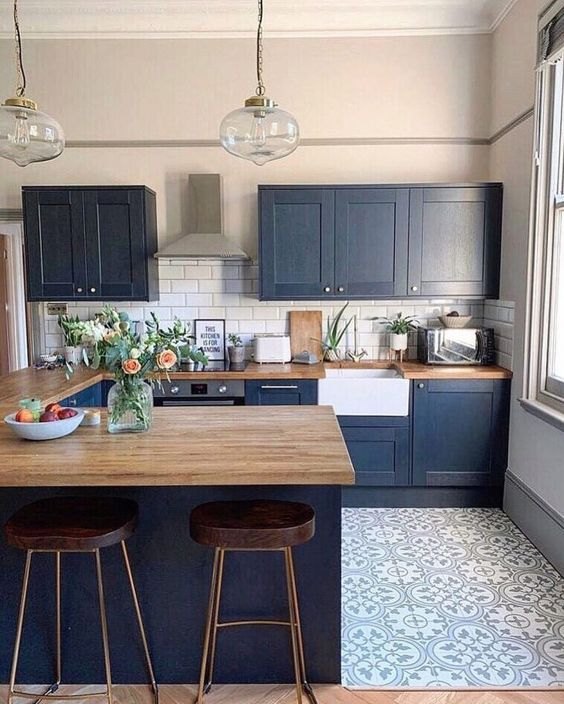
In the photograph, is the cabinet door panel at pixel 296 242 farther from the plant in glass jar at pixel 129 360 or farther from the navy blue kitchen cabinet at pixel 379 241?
the plant in glass jar at pixel 129 360

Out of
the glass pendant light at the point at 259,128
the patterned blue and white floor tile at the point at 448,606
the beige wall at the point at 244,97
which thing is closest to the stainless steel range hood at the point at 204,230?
the beige wall at the point at 244,97

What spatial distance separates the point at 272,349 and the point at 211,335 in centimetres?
57

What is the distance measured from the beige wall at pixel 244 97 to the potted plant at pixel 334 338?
1.09 metres

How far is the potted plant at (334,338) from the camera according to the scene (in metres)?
4.50

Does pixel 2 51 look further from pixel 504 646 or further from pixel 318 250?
pixel 504 646

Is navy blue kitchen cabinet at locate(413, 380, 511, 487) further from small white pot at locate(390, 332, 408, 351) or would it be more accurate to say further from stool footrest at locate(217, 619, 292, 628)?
stool footrest at locate(217, 619, 292, 628)

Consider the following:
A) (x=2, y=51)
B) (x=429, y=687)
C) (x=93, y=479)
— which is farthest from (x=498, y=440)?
(x=2, y=51)

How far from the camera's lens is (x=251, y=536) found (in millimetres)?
1823

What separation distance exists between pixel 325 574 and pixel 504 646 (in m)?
0.94

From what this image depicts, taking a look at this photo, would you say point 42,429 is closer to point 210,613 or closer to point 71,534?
point 71,534

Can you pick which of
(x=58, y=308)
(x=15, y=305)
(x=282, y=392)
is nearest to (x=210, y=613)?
(x=282, y=392)

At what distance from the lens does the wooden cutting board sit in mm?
4551

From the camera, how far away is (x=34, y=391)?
347cm

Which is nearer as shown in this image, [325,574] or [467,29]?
[325,574]
